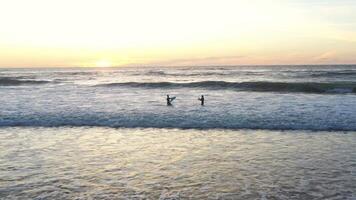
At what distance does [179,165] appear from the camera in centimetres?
995

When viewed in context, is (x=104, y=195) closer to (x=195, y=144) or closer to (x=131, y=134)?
(x=195, y=144)

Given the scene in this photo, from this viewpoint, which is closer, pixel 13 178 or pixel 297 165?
pixel 13 178

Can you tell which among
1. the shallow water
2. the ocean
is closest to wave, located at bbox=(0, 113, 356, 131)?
the ocean

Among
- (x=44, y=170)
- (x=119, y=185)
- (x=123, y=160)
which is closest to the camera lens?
→ (x=119, y=185)

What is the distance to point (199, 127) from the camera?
1619 cm

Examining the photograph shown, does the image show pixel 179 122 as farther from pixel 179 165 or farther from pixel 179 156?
pixel 179 165

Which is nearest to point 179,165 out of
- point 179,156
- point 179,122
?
point 179,156

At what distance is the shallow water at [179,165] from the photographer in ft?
25.8

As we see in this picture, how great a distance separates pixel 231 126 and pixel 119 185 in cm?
854

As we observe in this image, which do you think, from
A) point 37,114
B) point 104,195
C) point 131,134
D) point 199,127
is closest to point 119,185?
point 104,195

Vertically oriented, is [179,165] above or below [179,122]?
above

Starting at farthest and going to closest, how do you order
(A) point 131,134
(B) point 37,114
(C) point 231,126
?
(B) point 37,114 → (C) point 231,126 → (A) point 131,134

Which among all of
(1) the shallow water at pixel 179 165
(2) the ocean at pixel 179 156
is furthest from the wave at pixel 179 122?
(1) the shallow water at pixel 179 165

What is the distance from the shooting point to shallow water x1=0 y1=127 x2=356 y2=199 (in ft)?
25.8
